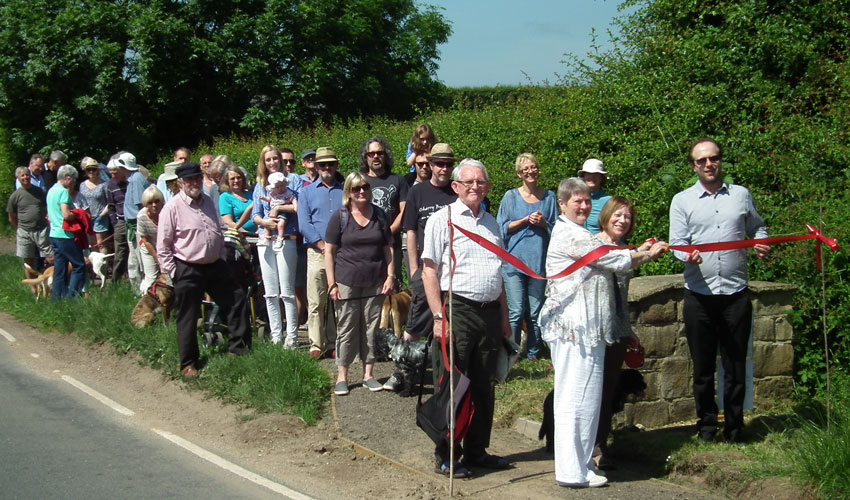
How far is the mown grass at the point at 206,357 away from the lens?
27.2 ft

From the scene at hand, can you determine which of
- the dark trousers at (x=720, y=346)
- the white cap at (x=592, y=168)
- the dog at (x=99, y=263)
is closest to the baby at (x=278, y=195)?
the white cap at (x=592, y=168)

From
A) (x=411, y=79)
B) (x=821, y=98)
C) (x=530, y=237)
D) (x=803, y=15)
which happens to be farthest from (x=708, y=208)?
(x=411, y=79)

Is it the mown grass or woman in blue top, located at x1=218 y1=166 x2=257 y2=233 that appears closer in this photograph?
the mown grass

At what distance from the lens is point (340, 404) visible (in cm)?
825

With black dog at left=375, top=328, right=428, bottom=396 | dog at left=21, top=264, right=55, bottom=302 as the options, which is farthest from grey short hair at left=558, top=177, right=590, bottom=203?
dog at left=21, top=264, right=55, bottom=302

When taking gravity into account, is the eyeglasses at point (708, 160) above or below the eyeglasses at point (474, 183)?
above

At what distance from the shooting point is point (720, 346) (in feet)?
22.0

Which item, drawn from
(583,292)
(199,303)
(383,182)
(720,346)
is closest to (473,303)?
(583,292)

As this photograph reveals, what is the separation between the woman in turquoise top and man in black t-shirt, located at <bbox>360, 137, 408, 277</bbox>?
19.5 feet

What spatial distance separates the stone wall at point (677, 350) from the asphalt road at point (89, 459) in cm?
308

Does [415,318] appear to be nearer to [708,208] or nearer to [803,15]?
[708,208]

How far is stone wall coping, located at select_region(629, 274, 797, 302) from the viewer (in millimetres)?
6875

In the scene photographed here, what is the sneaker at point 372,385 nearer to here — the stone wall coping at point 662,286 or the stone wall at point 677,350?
the stone wall at point 677,350

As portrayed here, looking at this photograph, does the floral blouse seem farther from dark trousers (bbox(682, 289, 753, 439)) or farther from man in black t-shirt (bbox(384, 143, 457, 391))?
man in black t-shirt (bbox(384, 143, 457, 391))
